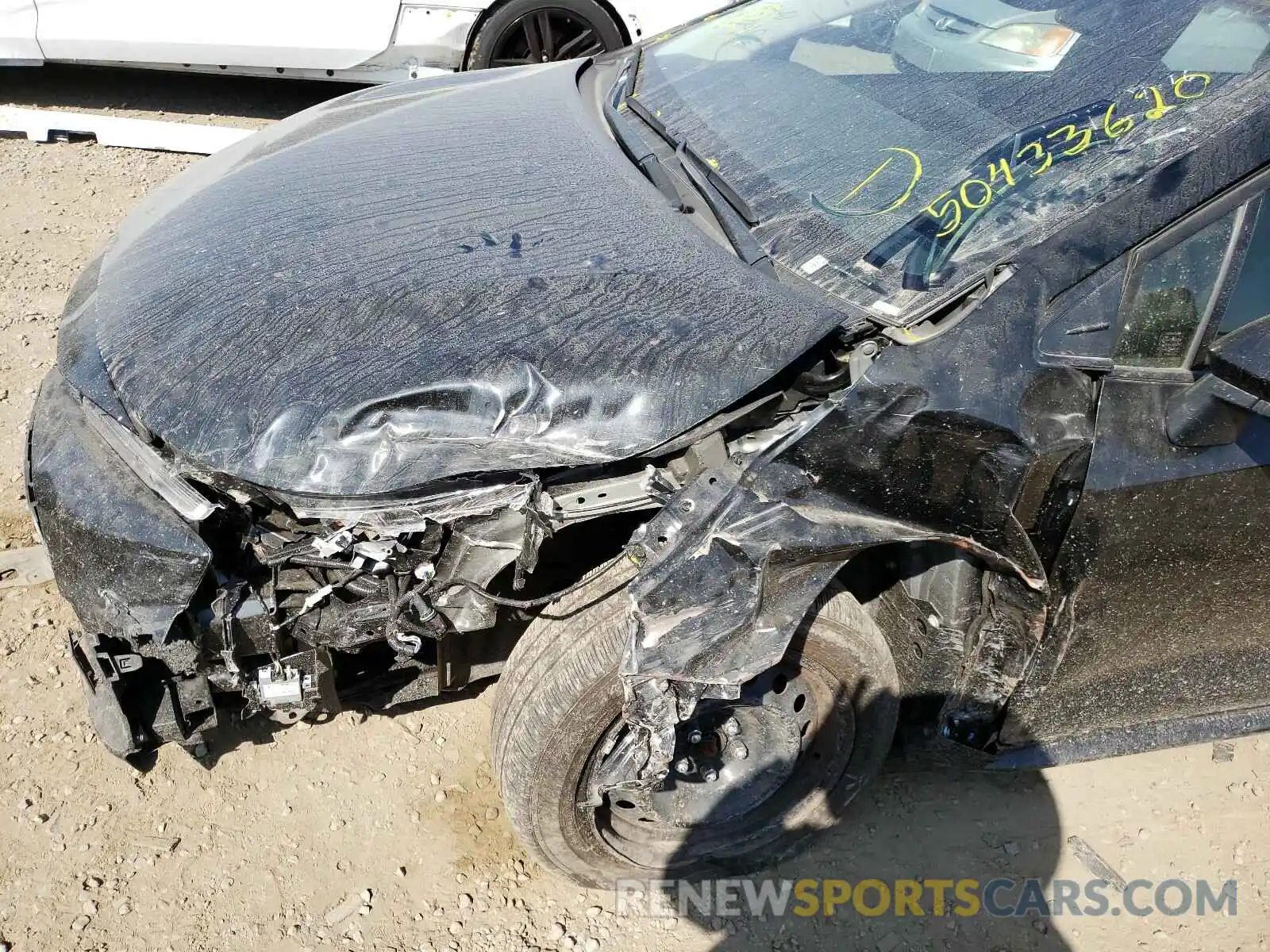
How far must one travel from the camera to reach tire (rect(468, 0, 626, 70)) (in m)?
5.30

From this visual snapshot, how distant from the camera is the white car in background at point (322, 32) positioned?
5.25 m

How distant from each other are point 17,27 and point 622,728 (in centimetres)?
539

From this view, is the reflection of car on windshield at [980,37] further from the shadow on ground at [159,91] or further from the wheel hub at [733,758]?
the shadow on ground at [159,91]

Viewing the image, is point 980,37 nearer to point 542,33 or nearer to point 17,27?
point 542,33

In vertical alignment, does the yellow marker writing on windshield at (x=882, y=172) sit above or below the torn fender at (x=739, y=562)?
above

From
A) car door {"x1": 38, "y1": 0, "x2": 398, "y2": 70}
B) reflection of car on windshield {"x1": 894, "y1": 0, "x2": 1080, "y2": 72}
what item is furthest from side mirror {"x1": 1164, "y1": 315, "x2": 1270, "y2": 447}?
car door {"x1": 38, "y1": 0, "x2": 398, "y2": 70}

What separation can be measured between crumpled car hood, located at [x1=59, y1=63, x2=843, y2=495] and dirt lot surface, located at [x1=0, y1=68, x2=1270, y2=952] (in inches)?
44.0

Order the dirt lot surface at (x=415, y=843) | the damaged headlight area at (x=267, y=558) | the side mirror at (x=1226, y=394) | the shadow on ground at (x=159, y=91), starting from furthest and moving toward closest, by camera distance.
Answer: the shadow on ground at (x=159, y=91) < the dirt lot surface at (x=415, y=843) < the damaged headlight area at (x=267, y=558) < the side mirror at (x=1226, y=394)

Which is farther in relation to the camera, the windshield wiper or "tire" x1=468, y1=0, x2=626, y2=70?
"tire" x1=468, y1=0, x2=626, y2=70

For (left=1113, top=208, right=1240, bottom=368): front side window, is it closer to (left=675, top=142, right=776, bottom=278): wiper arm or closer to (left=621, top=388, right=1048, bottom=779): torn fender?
(left=621, top=388, right=1048, bottom=779): torn fender

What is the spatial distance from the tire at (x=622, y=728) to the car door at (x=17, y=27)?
5.09 meters

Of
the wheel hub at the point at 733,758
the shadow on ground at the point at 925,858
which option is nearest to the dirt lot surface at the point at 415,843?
the shadow on ground at the point at 925,858

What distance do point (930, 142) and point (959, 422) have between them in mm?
817

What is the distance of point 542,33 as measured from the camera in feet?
17.7
